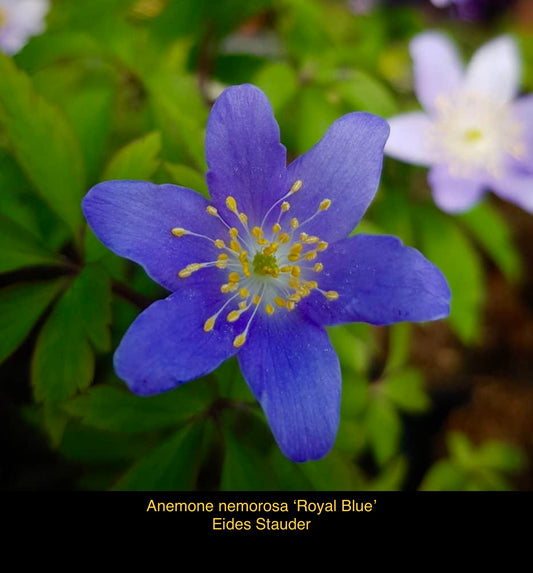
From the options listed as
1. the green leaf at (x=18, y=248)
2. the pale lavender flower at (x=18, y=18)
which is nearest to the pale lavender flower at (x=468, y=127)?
the green leaf at (x=18, y=248)

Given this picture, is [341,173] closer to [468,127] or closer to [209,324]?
[209,324]

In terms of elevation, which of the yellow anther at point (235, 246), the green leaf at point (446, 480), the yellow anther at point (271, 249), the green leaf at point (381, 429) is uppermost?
the yellow anther at point (235, 246)

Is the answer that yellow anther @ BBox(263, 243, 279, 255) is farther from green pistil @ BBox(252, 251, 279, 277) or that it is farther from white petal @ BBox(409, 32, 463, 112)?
white petal @ BBox(409, 32, 463, 112)

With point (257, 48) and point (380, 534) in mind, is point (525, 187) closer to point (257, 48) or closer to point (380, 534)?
point (380, 534)

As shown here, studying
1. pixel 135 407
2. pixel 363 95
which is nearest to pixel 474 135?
pixel 363 95

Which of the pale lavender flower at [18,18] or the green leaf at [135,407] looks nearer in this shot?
the green leaf at [135,407]

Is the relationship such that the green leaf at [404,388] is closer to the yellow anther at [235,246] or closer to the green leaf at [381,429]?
the green leaf at [381,429]

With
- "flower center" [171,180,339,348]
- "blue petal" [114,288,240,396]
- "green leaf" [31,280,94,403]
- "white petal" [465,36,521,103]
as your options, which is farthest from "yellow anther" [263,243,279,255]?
"white petal" [465,36,521,103]
